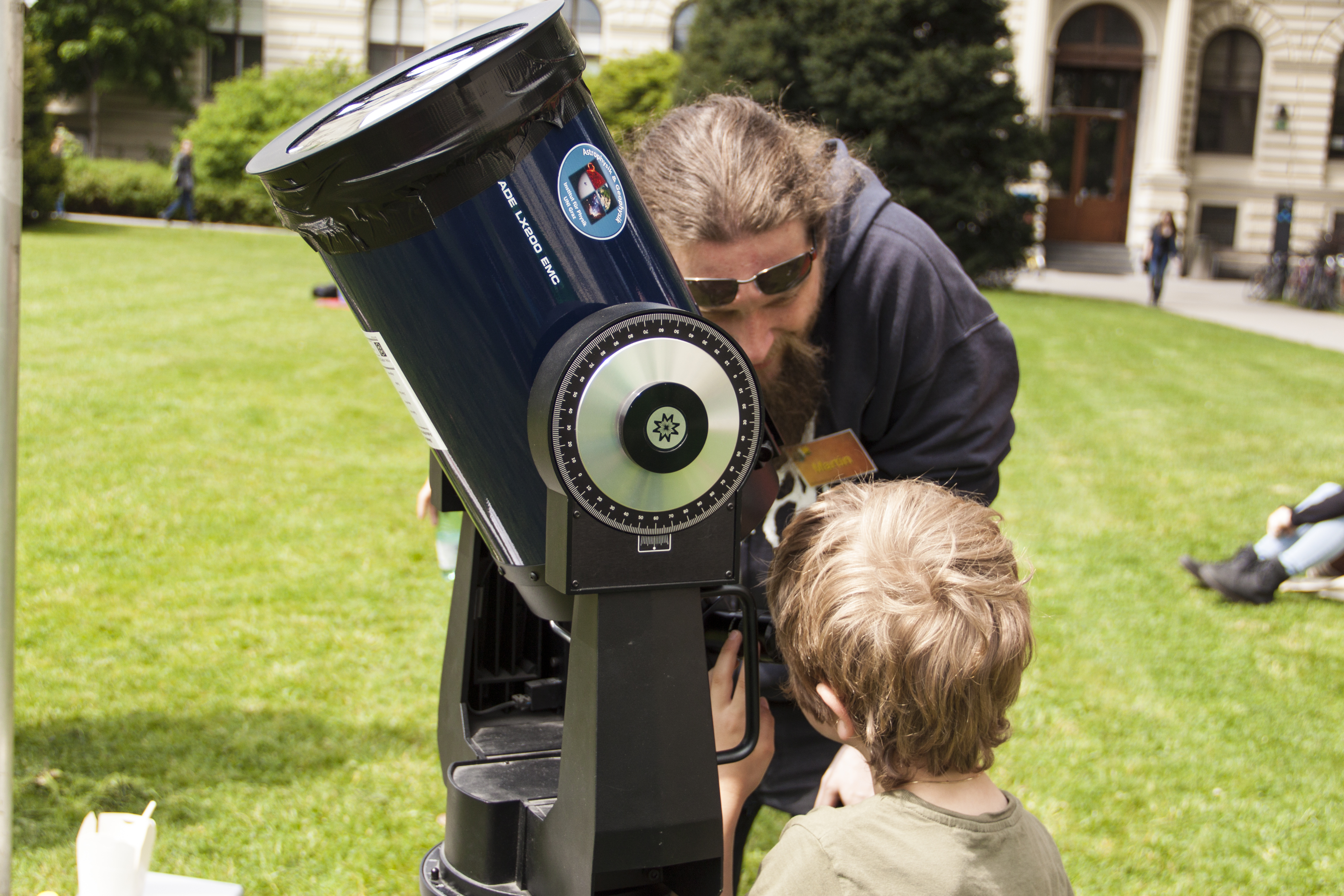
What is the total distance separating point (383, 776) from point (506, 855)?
1.99m

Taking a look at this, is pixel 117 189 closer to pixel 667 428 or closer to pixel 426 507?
pixel 426 507

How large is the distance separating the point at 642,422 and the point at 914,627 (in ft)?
1.79

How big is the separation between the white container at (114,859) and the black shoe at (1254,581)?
490 centimetres

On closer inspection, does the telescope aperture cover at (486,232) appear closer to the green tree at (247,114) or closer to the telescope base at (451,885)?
the telescope base at (451,885)

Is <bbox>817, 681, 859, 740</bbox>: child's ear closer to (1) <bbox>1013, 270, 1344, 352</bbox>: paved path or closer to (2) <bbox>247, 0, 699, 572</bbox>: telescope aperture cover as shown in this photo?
(2) <bbox>247, 0, 699, 572</bbox>: telescope aperture cover

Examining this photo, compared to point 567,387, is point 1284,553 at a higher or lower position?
lower

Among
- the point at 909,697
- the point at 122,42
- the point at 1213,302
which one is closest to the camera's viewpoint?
the point at 909,697

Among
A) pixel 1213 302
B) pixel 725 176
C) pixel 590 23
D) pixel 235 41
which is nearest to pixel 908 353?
→ pixel 725 176

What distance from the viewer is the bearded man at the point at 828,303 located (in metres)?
1.97

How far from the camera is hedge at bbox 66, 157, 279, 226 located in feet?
78.2

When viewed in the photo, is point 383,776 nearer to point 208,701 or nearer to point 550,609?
point 208,701

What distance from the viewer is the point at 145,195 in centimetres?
2438

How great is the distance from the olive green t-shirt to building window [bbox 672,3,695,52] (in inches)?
1236

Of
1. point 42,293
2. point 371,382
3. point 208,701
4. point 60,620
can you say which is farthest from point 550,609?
point 42,293
